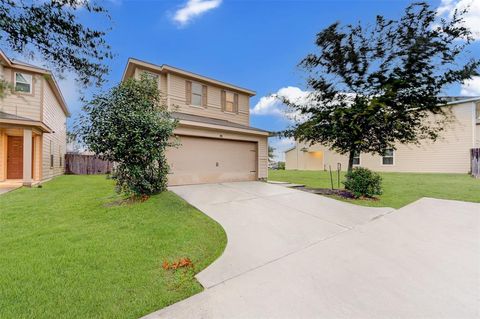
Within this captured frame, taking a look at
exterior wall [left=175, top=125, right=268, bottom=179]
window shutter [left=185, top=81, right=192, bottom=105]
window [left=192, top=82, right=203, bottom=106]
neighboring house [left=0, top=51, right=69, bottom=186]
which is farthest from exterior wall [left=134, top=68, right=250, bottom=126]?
neighboring house [left=0, top=51, right=69, bottom=186]

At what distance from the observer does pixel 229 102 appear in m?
13.1

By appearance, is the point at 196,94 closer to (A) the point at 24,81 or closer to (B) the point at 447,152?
(A) the point at 24,81

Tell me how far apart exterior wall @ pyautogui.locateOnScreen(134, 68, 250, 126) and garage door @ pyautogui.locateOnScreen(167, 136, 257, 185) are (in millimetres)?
2257

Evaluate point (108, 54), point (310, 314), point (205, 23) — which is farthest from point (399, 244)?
point (205, 23)

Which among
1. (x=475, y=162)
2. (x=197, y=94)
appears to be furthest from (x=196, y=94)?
(x=475, y=162)

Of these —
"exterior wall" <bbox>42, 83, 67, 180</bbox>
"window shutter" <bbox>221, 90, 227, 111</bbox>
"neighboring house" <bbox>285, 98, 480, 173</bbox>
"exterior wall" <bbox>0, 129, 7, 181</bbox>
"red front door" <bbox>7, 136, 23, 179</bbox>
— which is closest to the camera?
"exterior wall" <bbox>0, 129, 7, 181</bbox>

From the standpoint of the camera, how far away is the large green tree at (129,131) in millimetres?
6176

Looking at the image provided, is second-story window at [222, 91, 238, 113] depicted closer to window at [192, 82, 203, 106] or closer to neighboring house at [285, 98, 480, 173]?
window at [192, 82, 203, 106]

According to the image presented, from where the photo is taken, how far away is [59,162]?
17.0m

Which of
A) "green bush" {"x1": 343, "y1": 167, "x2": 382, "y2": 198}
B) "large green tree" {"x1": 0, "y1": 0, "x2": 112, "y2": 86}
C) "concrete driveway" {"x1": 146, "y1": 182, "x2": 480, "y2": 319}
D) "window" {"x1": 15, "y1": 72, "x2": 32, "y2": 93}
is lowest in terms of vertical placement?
"concrete driveway" {"x1": 146, "y1": 182, "x2": 480, "y2": 319}

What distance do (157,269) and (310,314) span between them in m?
1.91

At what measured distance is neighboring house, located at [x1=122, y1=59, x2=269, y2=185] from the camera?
347 inches

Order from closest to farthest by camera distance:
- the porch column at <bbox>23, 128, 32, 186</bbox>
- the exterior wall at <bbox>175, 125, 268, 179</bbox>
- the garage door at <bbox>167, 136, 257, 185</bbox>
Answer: the garage door at <bbox>167, 136, 257, 185</bbox>, the exterior wall at <bbox>175, 125, 268, 179</bbox>, the porch column at <bbox>23, 128, 32, 186</bbox>

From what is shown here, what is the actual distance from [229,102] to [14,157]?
39.3 feet
